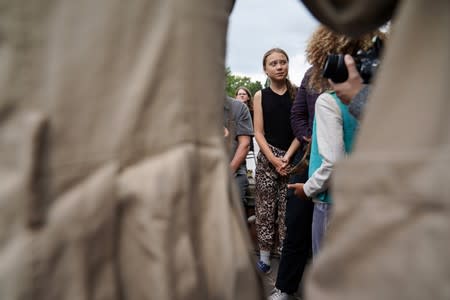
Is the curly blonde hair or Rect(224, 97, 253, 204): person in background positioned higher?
the curly blonde hair

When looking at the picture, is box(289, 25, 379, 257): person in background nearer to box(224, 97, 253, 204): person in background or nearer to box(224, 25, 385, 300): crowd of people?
box(224, 25, 385, 300): crowd of people

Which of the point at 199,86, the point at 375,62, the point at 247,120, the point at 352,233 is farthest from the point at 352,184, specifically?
the point at 247,120

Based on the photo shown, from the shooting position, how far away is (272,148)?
10.3ft

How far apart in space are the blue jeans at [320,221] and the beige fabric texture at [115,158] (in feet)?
4.39

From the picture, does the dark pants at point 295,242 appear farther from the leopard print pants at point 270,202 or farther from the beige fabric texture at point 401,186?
the beige fabric texture at point 401,186

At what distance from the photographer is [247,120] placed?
3.26 meters

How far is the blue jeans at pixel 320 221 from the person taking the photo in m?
1.96

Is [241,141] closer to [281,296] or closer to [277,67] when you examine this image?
[277,67]

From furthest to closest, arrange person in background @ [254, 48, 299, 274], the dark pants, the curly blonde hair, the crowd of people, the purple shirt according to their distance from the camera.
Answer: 1. person in background @ [254, 48, 299, 274]
2. the purple shirt
3. the dark pants
4. the crowd of people
5. the curly blonde hair

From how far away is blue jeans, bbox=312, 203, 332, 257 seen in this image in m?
1.96

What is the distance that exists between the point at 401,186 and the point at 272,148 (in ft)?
8.59

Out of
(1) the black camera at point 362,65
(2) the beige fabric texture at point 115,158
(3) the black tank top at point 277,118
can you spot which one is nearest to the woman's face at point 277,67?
(3) the black tank top at point 277,118

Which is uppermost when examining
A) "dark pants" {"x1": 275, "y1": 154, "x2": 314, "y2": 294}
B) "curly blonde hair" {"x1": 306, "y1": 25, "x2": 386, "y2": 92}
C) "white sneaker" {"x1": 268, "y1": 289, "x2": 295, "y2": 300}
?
"curly blonde hair" {"x1": 306, "y1": 25, "x2": 386, "y2": 92}

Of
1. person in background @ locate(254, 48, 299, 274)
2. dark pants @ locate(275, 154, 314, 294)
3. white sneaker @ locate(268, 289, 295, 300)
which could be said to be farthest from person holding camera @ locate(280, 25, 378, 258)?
person in background @ locate(254, 48, 299, 274)
